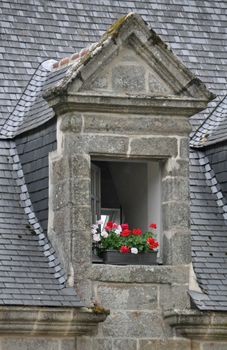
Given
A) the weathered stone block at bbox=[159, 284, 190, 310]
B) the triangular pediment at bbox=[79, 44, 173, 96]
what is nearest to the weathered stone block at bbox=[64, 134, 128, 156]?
the triangular pediment at bbox=[79, 44, 173, 96]

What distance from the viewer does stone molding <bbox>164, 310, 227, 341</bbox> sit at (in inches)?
750

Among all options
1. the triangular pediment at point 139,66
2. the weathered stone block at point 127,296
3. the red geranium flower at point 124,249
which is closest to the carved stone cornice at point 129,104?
the triangular pediment at point 139,66

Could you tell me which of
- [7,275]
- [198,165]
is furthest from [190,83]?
[7,275]

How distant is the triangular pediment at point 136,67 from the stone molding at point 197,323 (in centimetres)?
239

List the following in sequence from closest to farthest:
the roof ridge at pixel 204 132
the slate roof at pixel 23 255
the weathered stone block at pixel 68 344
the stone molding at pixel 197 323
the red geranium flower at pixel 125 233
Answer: the slate roof at pixel 23 255, the weathered stone block at pixel 68 344, the stone molding at pixel 197 323, the red geranium flower at pixel 125 233, the roof ridge at pixel 204 132

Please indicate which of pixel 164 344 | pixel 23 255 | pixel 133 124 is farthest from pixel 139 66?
pixel 164 344

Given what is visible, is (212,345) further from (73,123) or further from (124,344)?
(73,123)

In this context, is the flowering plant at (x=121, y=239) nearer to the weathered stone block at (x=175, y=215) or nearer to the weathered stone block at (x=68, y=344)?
the weathered stone block at (x=175, y=215)

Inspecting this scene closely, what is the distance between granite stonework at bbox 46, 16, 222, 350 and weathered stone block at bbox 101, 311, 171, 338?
0.4 inches

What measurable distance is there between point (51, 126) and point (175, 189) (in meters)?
1.58

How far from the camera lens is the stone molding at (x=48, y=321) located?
1820cm

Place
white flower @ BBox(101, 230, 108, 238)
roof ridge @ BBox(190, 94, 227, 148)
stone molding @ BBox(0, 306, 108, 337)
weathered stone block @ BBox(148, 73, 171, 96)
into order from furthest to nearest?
roof ridge @ BBox(190, 94, 227, 148) → weathered stone block @ BBox(148, 73, 171, 96) → white flower @ BBox(101, 230, 108, 238) → stone molding @ BBox(0, 306, 108, 337)

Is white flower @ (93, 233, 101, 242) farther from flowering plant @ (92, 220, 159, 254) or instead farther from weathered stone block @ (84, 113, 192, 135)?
weathered stone block @ (84, 113, 192, 135)

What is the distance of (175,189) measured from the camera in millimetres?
19641
